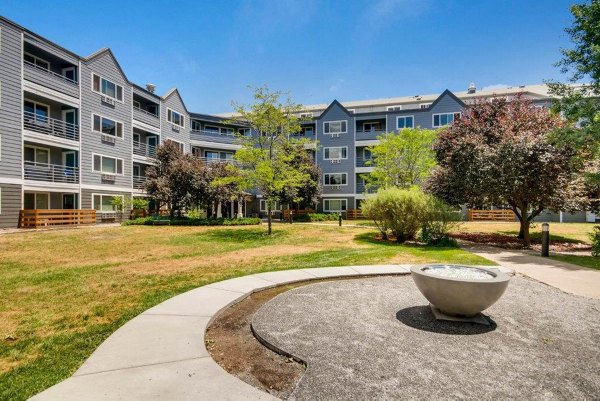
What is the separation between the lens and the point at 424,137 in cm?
2827

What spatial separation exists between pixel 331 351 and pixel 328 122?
3981 centimetres

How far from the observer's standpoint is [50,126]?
25.0m

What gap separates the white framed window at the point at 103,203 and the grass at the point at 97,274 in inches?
373

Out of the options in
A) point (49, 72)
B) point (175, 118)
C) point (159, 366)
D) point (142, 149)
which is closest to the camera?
point (159, 366)

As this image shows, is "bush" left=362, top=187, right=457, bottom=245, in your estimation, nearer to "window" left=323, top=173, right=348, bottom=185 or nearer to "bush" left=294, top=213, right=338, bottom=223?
"bush" left=294, top=213, right=338, bottom=223

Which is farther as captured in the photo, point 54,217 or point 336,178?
point 336,178

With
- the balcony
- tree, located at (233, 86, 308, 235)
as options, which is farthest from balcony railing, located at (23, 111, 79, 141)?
tree, located at (233, 86, 308, 235)

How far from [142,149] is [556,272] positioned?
115 feet

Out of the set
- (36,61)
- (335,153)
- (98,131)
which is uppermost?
(36,61)

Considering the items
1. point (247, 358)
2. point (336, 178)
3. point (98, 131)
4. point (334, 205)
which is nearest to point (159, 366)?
point (247, 358)

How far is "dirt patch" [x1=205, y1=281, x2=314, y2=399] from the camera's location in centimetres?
366

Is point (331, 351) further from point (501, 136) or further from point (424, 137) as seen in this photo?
point (424, 137)

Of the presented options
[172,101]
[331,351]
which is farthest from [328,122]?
[331,351]

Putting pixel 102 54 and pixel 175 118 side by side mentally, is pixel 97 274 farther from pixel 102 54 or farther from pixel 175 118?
pixel 175 118
